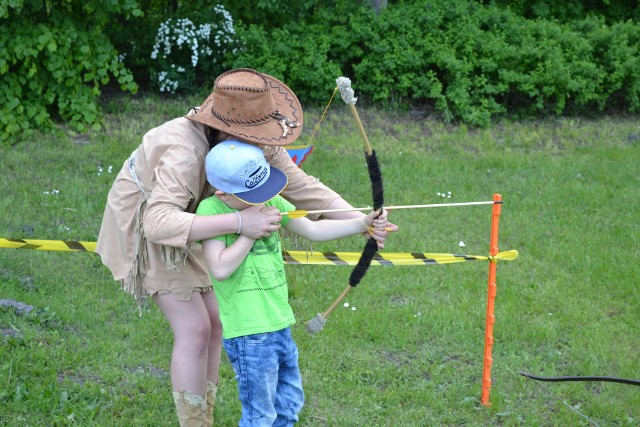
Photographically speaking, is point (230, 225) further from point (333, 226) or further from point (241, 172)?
point (333, 226)

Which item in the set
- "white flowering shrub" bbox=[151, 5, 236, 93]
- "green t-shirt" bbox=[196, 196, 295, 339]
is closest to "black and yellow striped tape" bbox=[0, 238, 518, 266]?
"green t-shirt" bbox=[196, 196, 295, 339]

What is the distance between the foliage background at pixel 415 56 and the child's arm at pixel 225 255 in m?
5.58

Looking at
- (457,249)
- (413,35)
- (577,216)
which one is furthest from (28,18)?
(577,216)

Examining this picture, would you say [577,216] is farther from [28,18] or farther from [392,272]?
[28,18]

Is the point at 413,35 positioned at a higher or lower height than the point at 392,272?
higher

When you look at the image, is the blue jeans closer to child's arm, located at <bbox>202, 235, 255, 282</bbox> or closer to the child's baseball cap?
child's arm, located at <bbox>202, 235, 255, 282</bbox>

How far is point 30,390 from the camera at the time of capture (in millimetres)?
4391

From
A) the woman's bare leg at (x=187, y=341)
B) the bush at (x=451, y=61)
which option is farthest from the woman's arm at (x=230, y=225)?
the bush at (x=451, y=61)

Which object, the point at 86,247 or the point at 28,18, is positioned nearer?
the point at 86,247

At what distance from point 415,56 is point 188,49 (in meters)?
2.47

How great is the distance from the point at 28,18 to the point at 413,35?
404cm

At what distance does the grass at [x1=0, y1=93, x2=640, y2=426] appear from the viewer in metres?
4.49

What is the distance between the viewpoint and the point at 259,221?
10.8 ft

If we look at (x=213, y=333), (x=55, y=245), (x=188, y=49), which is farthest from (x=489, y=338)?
(x=188, y=49)
